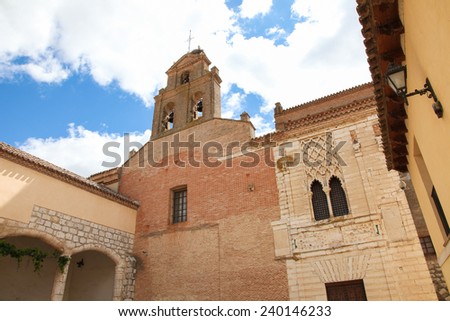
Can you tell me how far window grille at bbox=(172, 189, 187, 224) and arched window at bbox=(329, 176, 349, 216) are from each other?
5.68 meters

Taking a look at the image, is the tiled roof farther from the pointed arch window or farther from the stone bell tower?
the pointed arch window

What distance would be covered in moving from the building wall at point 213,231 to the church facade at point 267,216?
38mm

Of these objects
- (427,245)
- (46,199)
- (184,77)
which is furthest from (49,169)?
(427,245)

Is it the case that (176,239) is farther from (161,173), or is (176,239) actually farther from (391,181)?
(391,181)

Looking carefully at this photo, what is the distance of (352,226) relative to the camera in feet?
31.0

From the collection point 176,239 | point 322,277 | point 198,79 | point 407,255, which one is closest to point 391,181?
point 407,255

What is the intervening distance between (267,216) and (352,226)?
8.76 ft

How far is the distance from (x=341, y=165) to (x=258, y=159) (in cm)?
299

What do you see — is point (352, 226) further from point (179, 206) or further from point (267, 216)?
point (179, 206)

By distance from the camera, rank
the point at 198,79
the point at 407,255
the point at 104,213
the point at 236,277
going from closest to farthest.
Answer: the point at 407,255, the point at 236,277, the point at 104,213, the point at 198,79

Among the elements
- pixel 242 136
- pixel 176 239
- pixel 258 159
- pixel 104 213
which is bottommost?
pixel 176 239

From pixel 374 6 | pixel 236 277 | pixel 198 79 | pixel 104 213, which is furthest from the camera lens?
pixel 198 79

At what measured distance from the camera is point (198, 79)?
16.1m

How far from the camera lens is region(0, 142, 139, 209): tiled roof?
942 cm
